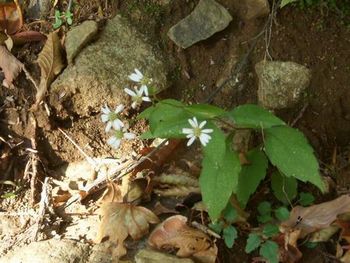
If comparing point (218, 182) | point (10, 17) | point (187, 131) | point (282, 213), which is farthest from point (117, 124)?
point (10, 17)

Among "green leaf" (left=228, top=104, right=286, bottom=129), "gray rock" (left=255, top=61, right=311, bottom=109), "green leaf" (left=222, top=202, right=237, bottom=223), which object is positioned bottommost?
"green leaf" (left=222, top=202, right=237, bottom=223)

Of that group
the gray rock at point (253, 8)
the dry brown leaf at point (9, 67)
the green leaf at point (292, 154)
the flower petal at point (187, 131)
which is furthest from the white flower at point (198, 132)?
the dry brown leaf at point (9, 67)

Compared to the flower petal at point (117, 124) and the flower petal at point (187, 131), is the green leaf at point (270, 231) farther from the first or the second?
the flower petal at point (117, 124)

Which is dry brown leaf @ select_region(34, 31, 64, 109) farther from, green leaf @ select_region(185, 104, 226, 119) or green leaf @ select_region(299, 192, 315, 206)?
green leaf @ select_region(299, 192, 315, 206)

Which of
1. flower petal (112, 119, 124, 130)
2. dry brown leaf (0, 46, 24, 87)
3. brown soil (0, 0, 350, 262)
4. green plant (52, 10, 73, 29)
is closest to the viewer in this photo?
flower petal (112, 119, 124, 130)

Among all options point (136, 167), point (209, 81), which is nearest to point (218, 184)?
point (136, 167)

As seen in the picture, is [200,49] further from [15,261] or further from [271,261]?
[15,261]

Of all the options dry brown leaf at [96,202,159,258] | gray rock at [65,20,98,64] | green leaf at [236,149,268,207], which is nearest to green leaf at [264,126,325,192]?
green leaf at [236,149,268,207]
